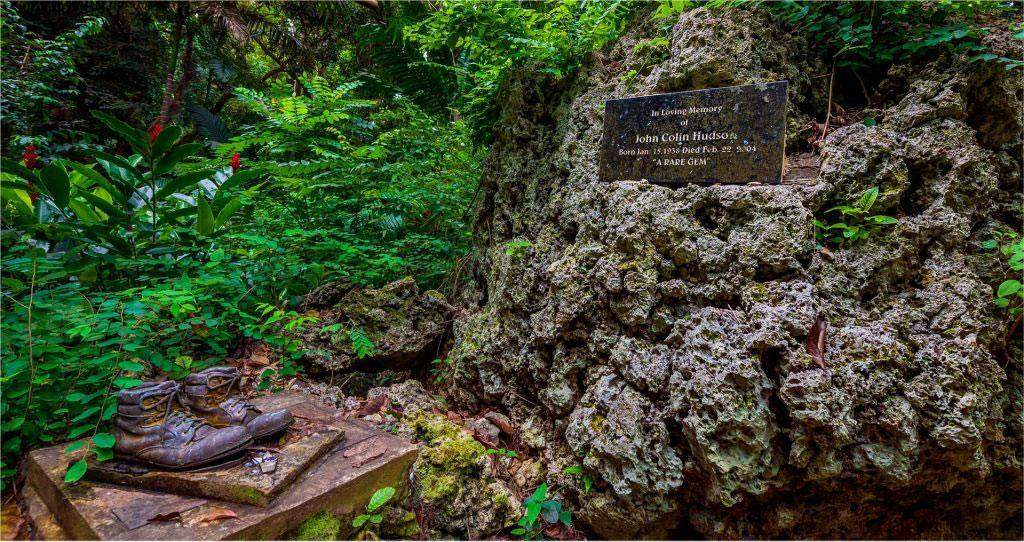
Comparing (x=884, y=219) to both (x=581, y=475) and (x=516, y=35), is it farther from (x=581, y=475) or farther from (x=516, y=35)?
(x=516, y=35)

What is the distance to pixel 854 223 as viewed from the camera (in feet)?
6.53

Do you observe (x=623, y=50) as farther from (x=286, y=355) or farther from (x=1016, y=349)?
(x=286, y=355)

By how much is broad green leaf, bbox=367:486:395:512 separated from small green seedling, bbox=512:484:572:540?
0.77m

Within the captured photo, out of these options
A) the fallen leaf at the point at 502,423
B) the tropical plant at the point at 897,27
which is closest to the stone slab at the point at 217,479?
the fallen leaf at the point at 502,423

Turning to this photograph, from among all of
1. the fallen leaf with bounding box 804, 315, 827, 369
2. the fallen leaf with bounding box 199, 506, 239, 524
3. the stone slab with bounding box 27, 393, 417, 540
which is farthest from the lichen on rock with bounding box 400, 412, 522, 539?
the fallen leaf with bounding box 804, 315, 827, 369

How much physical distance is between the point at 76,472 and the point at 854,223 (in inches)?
140

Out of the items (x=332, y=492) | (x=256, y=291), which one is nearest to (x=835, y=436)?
(x=332, y=492)

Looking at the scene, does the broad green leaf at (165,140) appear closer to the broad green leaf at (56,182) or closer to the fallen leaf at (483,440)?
the broad green leaf at (56,182)

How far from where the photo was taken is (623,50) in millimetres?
2895

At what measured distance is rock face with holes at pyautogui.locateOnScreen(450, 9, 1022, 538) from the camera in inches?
66.9

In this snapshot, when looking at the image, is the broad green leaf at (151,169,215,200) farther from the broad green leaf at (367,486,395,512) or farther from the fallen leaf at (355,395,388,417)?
the broad green leaf at (367,486,395,512)

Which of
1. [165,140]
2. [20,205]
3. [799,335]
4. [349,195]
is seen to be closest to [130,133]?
[165,140]

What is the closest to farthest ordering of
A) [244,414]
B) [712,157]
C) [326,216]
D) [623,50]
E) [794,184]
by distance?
[244,414] → [794,184] → [712,157] → [623,50] → [326,216]

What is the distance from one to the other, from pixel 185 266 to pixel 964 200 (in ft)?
14.8
